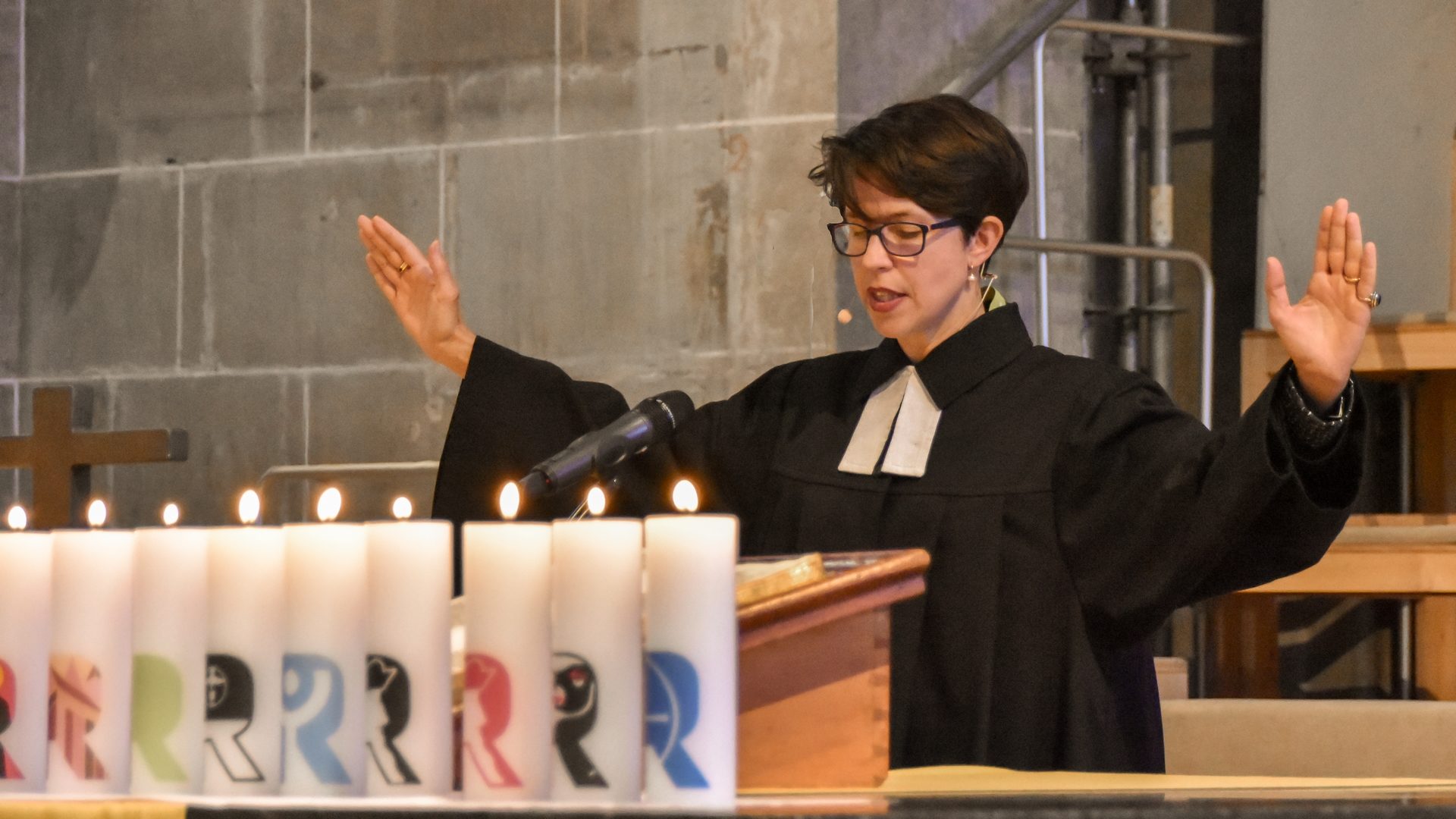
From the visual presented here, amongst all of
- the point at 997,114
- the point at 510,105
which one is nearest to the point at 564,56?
the point at 510,105

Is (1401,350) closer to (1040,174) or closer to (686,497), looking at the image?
(1040,174)

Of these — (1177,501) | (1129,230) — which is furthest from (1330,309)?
(1129,230)

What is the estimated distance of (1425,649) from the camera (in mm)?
3939

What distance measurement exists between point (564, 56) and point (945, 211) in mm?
2005

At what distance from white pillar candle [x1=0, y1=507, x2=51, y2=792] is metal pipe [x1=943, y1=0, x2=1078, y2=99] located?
315cm

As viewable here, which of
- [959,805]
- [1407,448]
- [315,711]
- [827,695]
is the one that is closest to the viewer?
[959,805]

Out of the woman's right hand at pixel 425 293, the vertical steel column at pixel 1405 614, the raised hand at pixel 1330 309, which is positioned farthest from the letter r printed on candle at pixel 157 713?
the vertical steel column at pixel 1405 614

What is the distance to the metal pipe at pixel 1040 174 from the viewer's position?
440cm

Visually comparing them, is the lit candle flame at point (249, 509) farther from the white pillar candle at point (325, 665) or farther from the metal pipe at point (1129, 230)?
the metal pipe at point (1129, 230)

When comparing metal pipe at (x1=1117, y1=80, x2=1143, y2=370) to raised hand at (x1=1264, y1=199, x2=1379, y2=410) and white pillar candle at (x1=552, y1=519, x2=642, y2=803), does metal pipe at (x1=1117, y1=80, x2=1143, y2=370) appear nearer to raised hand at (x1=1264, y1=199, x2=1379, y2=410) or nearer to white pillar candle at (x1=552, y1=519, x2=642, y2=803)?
raised hand at (x1=1264, y1=199, x2=1379, y2=410)

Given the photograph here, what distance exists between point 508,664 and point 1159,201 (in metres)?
3.73

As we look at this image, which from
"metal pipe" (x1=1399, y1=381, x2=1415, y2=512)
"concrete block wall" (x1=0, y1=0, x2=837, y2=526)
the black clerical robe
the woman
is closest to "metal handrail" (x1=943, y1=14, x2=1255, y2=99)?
"concrete block wall" (x1=0, y1=0, x2=837, y2=526)

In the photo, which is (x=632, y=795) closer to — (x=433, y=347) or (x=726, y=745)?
(x=726, y=745)

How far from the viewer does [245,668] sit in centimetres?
136
